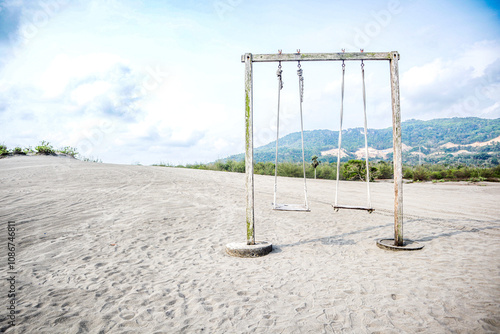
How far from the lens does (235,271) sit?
420 centimetres

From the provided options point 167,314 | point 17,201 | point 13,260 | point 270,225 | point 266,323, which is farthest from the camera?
point 17,201

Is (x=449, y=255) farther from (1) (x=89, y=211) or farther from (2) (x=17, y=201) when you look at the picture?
(2) (x=17, y=201)

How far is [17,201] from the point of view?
311 inches

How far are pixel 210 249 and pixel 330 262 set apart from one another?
7.37 feet

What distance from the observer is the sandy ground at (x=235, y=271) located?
284 cm

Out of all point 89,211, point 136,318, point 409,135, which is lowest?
point 136,318

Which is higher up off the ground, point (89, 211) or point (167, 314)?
point (89, 211)

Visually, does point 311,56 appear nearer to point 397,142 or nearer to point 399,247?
point 397,142

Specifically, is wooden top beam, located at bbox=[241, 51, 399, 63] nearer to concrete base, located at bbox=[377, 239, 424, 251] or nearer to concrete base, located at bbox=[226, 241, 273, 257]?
concrete base, located at bbox=[226, 241, 273, 257]

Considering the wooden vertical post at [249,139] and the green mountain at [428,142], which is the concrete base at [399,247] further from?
the green mountain at [428,142]

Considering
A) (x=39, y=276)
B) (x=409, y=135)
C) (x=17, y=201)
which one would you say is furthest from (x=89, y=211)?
(x=409, y=135)

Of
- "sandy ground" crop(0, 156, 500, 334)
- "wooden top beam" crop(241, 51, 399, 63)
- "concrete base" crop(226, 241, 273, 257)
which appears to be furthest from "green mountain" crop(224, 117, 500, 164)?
"concrete base" crop(226, 241, 273, 257)

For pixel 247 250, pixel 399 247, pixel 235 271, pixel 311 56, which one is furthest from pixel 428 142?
pixel 235 271

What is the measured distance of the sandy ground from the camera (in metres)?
2.84
